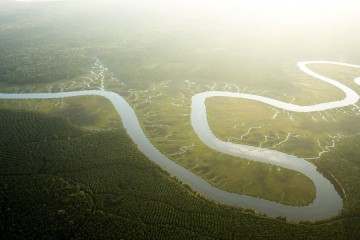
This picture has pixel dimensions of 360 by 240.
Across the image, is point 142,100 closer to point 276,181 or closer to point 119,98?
point 119,98

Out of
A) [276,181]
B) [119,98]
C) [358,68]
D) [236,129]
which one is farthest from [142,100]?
[358,68]

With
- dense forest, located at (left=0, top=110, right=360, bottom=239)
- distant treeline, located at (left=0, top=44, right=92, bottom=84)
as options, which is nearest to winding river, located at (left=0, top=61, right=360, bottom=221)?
dense forest, located at (left=0, top=110, right=360, bottom=239)

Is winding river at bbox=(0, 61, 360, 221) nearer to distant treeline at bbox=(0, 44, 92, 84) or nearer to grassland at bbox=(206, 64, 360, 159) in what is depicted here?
grassland at bbox=(206, 64, 360, 159)

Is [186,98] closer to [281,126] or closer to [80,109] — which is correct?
[80,109]

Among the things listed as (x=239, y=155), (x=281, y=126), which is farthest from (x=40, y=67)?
(x=281, y=126)

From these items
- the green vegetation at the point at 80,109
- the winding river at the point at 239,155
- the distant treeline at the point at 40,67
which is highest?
the distant treeline at the point at 40,67

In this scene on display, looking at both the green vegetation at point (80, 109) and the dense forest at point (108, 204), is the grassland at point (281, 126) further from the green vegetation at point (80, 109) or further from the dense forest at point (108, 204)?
the green vegetation at point (80, 109)

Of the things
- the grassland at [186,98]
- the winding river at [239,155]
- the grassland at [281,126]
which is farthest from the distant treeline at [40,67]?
the grassland at [281,126]

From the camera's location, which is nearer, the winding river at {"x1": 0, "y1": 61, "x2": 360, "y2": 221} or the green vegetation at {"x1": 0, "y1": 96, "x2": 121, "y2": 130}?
the winding river at {"x1": 0, "y1": 61, "x2": 360, "y2": 221}
